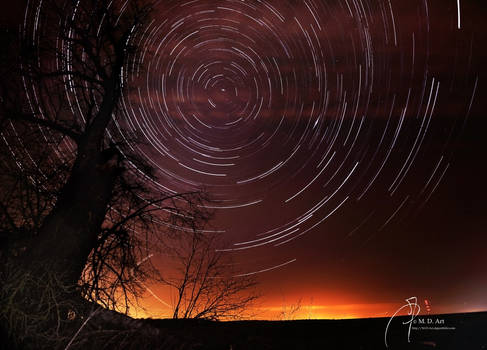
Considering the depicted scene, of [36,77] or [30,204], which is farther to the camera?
[36,77]

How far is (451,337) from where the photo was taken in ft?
44.4

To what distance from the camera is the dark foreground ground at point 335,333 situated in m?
12.4

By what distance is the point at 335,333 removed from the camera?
45.2 feet

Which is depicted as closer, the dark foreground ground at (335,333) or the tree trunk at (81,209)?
the tree trunk at (81,209)

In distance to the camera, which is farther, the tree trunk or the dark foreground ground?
the dark foreground ground

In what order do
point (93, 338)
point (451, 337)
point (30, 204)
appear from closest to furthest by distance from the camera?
point (93, 338)
point (30, 204)
point (451, 337)

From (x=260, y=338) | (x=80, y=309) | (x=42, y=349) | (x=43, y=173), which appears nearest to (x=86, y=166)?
(x=43, y=173)

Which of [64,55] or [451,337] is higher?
[64,55]

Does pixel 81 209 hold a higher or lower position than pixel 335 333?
higher

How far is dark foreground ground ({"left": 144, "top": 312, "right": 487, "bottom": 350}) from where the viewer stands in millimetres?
12398

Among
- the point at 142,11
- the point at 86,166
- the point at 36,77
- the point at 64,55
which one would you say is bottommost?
the point at 86,166

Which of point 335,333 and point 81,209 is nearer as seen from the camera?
point 81,209

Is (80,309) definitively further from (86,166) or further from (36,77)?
(36,77)

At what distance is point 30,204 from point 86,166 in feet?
5.54
